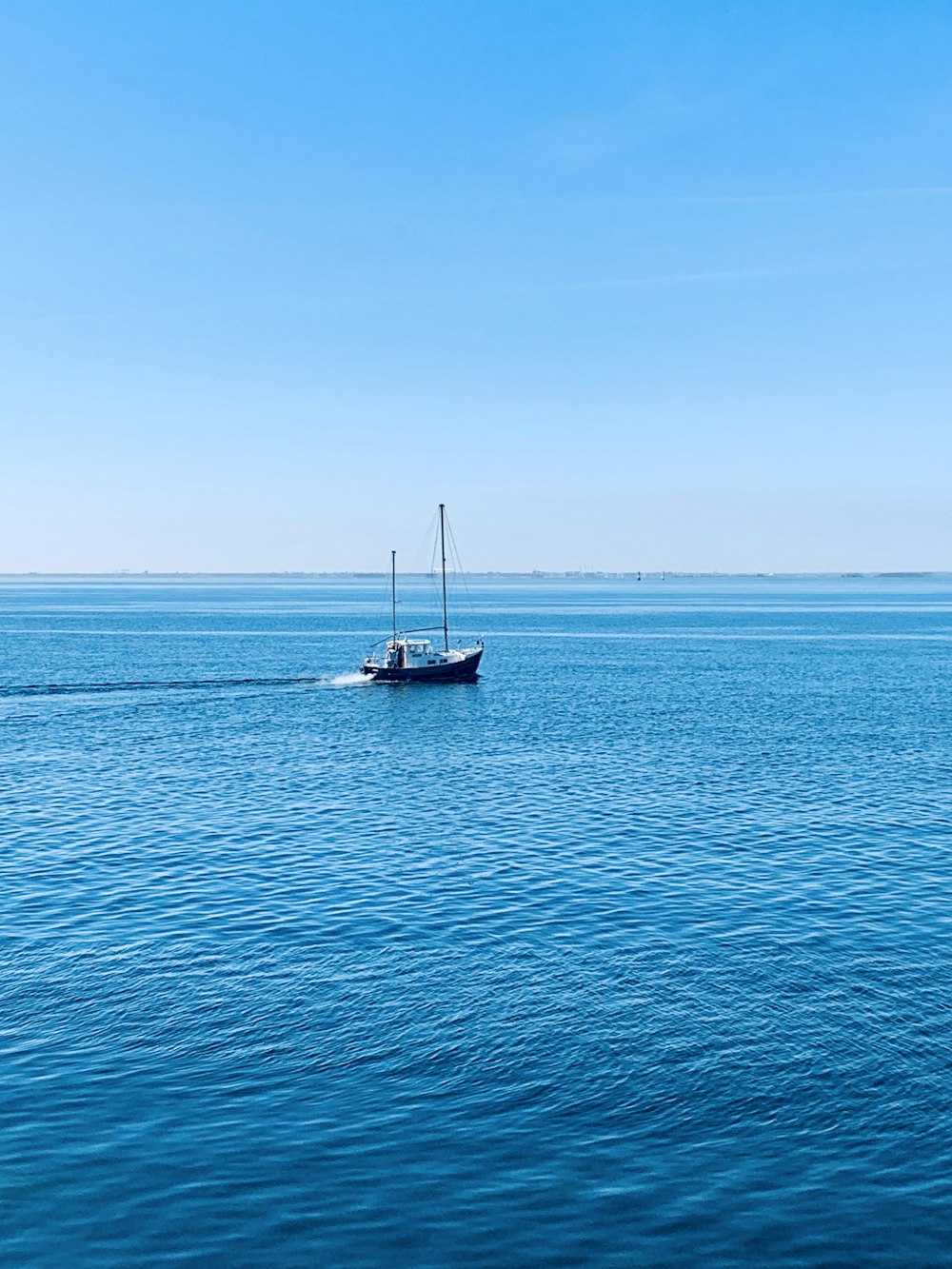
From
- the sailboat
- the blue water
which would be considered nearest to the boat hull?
the sailboat

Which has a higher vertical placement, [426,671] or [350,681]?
[426,671]

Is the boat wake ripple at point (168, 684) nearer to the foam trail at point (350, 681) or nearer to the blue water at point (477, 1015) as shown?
the foam trail at point (350, 681)

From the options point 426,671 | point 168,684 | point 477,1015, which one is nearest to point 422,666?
point 426,671

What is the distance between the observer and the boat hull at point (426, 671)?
13525 centimetres

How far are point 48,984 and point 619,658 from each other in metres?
145

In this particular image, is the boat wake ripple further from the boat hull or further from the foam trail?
the boat hull

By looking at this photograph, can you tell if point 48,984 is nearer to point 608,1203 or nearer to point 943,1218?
point 608,1203

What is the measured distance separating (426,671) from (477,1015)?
4067 inches

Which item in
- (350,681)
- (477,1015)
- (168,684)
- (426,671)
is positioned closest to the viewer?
(477,1015)

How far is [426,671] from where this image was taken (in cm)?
13588

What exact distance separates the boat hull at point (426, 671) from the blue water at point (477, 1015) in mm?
58247

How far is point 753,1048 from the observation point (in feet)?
101

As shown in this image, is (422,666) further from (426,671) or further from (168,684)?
(168,684)

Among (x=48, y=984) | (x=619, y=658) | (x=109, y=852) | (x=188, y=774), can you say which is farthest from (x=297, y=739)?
(x=619, y=658)
